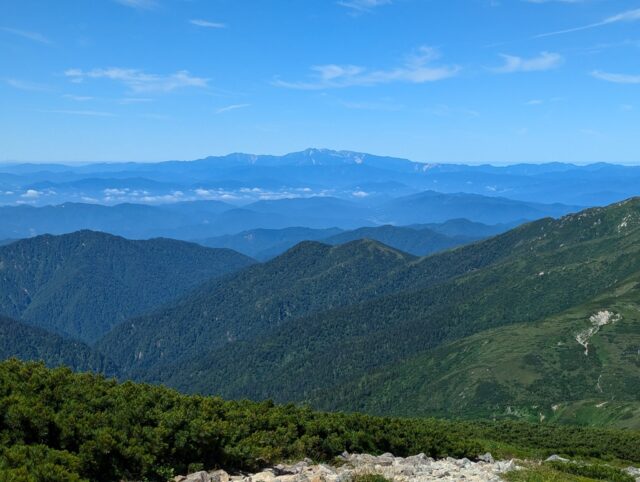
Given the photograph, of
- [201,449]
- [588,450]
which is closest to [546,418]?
[588,450]

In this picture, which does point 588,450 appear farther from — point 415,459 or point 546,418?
point 546,418

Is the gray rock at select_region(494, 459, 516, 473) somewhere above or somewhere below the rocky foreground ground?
below

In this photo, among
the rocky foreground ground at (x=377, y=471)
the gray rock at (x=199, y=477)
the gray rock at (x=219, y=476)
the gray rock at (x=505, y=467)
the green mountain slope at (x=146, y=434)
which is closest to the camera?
the green mountain slope at (x=146, y=434)

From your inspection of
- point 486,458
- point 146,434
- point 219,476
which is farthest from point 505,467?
point 146,434

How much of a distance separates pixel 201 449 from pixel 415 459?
13.9 meters

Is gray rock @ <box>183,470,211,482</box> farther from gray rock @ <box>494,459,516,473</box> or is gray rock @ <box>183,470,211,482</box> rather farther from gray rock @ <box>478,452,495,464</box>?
gray rock @ <box>478,452,495,464</box>

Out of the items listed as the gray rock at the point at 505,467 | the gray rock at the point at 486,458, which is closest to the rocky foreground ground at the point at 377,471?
the gray rock at the point at 505,467

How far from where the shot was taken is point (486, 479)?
95.6 feet

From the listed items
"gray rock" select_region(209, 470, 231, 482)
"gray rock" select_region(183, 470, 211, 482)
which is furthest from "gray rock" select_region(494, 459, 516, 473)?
"gray rock" select_region(183, 470, 211, 482)

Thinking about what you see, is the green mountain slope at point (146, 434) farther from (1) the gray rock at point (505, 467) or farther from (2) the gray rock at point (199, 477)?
(1) the gray rock at point (505, 467)

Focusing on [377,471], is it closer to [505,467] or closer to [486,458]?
[505,467]

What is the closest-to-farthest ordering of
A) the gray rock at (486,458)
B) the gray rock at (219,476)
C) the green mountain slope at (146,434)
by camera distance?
the green mountain slope at (146,434) < the gray rock at (219,476) < the gray rock at (486,458)

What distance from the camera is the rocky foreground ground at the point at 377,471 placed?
81.0 feet

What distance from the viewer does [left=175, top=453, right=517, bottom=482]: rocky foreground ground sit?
81.0 ft
